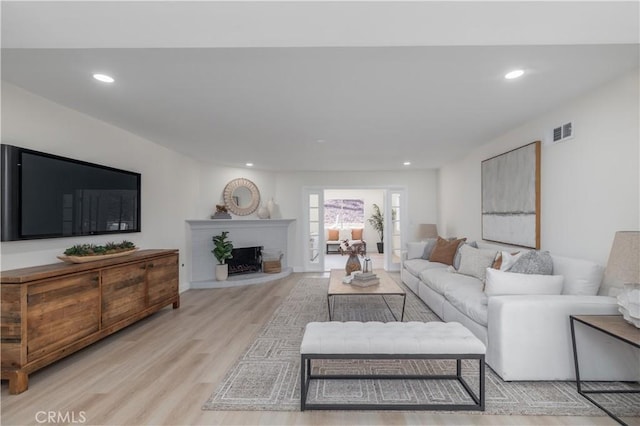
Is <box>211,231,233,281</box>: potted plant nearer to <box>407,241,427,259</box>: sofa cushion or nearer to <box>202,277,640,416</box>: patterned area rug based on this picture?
<box>202,277,640,416</box>: patterned area rug

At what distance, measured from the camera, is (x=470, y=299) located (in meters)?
2.97

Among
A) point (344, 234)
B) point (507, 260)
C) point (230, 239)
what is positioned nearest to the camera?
point (507, 260)


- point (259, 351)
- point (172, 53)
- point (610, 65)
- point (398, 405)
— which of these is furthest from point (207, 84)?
point (610, 65)

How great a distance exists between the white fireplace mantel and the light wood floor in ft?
6.35

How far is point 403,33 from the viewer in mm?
1596

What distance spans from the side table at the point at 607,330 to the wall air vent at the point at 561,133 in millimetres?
1726

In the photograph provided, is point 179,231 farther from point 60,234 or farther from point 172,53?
point 172,53

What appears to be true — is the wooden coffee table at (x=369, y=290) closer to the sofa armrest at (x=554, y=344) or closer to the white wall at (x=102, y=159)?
the sofa armrest at (x=554, y=344)

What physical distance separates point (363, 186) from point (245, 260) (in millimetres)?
3058

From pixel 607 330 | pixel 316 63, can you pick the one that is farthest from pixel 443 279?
pixel 316 63

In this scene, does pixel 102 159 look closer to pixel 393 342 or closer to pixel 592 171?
pixel 393 342

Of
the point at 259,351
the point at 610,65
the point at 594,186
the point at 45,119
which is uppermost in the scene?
the point at 610,65

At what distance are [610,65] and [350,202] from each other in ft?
30.6

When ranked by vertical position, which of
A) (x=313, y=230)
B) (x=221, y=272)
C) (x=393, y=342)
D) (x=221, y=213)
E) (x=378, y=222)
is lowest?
(x=221, y=272)
